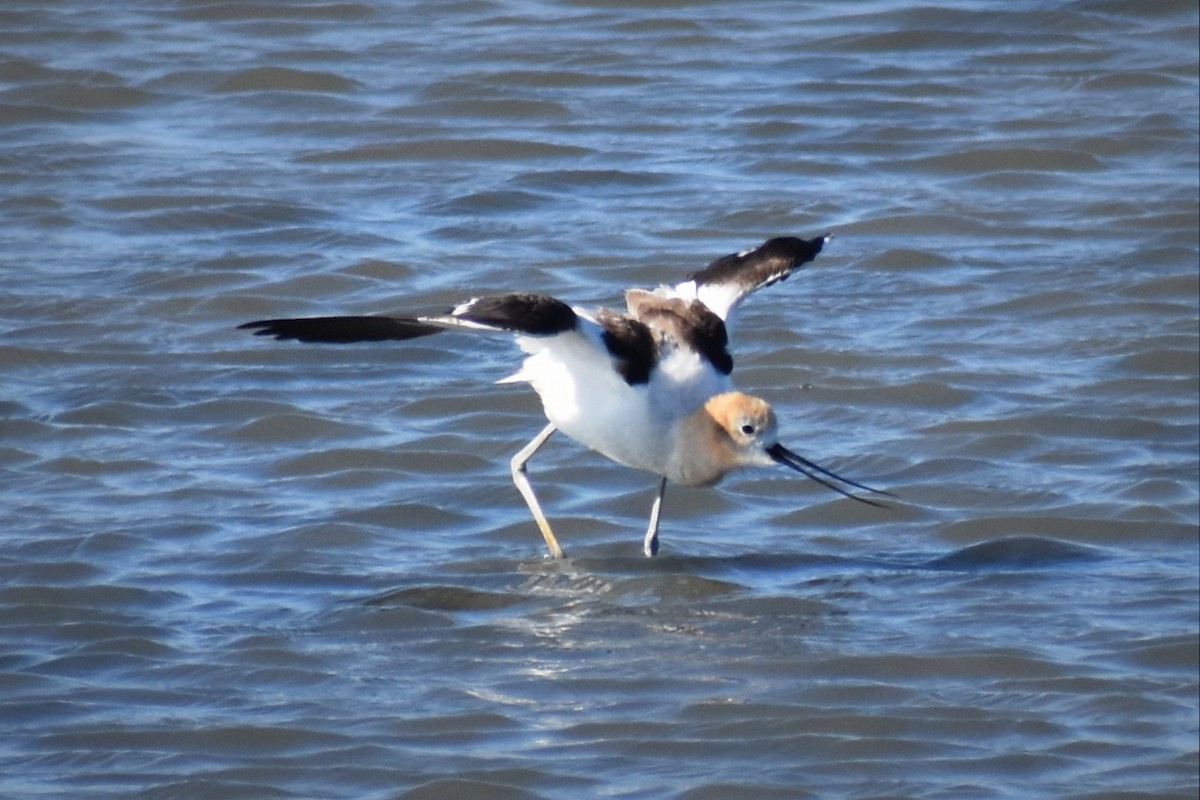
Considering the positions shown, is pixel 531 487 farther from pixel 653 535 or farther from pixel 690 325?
pixel 690 325

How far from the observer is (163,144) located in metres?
12.6

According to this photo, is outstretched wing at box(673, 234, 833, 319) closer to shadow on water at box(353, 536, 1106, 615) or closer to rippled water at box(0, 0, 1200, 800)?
rippled water at box(0, 0, 1200, 800)

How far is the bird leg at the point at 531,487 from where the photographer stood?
25.6 ft

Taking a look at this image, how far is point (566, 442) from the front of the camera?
30.1 ft

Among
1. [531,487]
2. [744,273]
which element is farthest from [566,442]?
[744,273]

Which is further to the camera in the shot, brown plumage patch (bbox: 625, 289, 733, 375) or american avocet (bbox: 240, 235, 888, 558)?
brown plumage patch (bbox: 625, 289, 733, 375)

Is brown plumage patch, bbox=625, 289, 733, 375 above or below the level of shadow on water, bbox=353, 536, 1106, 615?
above

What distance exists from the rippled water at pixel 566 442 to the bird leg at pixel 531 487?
0.08 meters

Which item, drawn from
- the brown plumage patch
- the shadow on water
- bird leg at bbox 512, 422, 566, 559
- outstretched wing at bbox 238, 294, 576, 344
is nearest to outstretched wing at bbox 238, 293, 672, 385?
outstretched wing at bbox 238, 294, 576, 344

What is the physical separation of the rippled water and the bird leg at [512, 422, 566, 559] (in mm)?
80

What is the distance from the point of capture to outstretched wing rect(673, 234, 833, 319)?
8.39 meters

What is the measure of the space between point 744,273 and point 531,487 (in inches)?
46.5

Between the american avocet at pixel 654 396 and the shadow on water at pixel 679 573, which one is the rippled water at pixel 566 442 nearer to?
the shadow on water at pixel 679 573

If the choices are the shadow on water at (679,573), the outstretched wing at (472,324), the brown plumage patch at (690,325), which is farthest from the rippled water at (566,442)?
the outstretched wing at (472,324)
